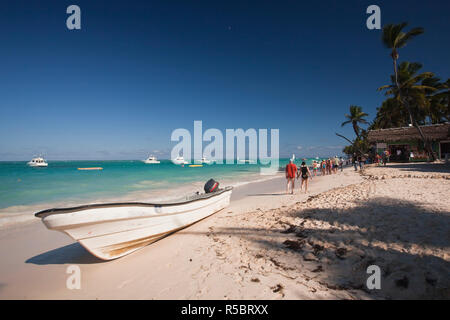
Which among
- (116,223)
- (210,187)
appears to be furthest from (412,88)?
(116,223)

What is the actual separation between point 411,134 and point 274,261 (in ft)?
85.9

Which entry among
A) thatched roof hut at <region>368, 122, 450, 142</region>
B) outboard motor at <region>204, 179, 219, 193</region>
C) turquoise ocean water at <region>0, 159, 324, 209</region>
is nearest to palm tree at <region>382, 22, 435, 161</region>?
thatched roof hut at <region>368, 122, 450, 142</region>

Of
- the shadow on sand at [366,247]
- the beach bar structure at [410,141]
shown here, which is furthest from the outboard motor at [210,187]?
the beach bar structure at [410,141]

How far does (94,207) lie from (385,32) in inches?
1116

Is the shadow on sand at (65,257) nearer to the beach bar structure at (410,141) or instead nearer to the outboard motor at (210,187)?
the outboard motor at (210,187)

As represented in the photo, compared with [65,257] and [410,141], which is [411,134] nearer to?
[410,141]

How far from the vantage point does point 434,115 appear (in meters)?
28.6

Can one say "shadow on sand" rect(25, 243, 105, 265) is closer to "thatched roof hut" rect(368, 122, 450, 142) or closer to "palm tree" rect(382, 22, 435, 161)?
"palm tree" rect(382, 22, 435, 161)

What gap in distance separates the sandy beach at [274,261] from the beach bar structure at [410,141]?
20875 millimetres

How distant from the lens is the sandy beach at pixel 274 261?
8.11 ft

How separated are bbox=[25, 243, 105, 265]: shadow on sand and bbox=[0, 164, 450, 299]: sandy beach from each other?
2 centimetres
